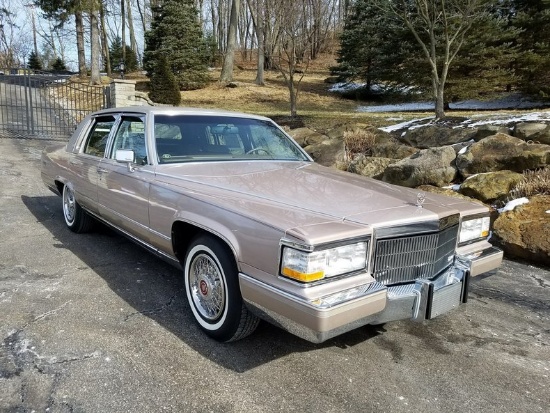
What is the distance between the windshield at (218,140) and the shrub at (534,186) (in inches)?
129

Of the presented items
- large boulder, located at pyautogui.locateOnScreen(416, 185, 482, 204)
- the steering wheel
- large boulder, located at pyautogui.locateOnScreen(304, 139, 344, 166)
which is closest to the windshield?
the steering wheel

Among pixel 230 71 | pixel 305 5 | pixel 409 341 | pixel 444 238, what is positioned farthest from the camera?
pixel 230 71

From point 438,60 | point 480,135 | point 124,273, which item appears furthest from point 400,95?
point 124,273

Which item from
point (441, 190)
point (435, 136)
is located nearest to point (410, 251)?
point (441, 190)

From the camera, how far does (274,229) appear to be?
7.81 feet

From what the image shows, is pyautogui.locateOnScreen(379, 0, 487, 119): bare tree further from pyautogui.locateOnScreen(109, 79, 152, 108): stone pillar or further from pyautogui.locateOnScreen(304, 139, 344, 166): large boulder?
pyautogui.locateOnScreen(109, 79, 152, 108): stone pillar

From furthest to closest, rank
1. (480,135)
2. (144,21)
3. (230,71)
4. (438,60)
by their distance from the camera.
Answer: (144,21) < (230,71) < (438,60) < (480,135)

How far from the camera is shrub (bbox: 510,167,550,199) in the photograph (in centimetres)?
573

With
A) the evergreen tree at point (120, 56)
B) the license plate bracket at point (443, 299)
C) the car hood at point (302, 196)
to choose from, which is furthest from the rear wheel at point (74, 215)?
the evergreen tree at point (120, 56)

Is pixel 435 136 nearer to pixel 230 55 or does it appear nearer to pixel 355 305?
pixel 355 305

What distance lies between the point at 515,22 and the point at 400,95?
19.6 feet

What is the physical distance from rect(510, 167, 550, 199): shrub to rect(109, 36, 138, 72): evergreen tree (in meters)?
38.3

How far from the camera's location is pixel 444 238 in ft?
9.37

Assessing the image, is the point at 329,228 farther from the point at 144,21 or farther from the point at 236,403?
the point at 144,21
